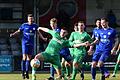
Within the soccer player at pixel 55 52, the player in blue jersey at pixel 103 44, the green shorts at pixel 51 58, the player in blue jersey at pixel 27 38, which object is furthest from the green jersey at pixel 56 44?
the player in blue jersey at pixel 27 38

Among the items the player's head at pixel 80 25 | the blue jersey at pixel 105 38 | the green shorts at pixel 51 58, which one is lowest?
the green shorts at pixel 51 58

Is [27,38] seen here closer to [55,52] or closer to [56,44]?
[56,44]

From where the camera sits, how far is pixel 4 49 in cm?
2809

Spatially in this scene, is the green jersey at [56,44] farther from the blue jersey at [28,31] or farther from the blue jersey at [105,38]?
the blue jersey at [28,31]

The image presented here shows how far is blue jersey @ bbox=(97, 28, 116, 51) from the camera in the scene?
17906mm

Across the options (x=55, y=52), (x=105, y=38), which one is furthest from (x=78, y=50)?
(x=105, y=38)

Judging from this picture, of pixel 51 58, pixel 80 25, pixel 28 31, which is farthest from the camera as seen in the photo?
pixel 28 31

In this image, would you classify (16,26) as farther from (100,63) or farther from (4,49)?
(100,63)

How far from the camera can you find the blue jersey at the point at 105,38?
17906mm

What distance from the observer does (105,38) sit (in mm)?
17984

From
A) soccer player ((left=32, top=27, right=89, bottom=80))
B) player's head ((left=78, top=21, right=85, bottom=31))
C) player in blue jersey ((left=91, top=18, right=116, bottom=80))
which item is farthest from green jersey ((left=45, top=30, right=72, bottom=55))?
player in blue jersey ((left=91, top=18, right=116, bottom=80))

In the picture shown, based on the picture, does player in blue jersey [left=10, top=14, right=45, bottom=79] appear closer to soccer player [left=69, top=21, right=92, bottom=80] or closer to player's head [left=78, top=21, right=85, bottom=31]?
soccer player [left=69, top=21, right=92, bottom=80]

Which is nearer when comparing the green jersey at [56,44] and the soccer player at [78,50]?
the green jersey at [56,44]

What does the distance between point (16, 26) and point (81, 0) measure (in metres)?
3.89
